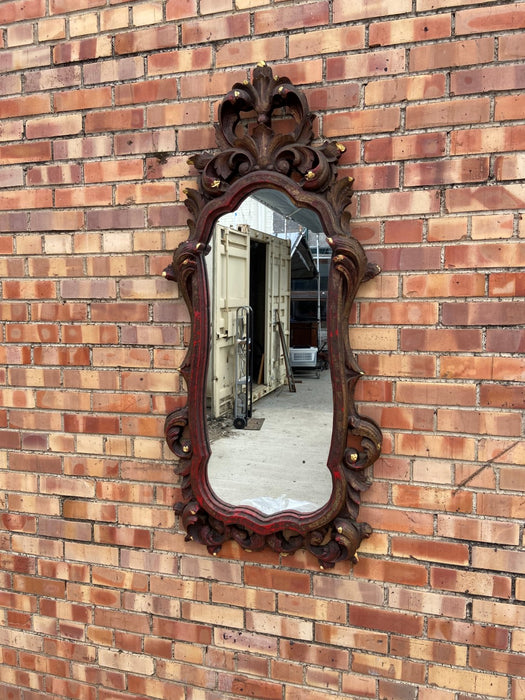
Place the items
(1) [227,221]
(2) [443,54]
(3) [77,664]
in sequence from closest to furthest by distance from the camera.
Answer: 1. (2) [443,54]
2. (1) [227,221]
3. (3) [77,664]

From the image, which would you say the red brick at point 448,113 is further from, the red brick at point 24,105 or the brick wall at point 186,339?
the red brick at point 24,105

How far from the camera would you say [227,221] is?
1.79 meters

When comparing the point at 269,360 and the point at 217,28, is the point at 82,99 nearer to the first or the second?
the point at 217,28

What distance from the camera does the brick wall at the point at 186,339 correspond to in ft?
5.05

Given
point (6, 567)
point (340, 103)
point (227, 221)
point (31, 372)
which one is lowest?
point (6, 567)

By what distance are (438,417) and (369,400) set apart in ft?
0.66

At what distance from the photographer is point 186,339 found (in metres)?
1.82

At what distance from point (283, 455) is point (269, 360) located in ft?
1.13

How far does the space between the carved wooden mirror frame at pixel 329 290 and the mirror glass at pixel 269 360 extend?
5 centimetres

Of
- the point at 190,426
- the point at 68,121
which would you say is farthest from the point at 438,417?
the point at 68,121

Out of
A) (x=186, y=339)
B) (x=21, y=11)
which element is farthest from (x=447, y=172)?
(x=21, y=11)

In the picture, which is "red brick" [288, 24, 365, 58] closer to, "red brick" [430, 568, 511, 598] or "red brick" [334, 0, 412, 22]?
"red brick" [334, 0, 412, 22]

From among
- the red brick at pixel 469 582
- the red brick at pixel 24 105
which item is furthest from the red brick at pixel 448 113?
the red brick at pixel 24 105

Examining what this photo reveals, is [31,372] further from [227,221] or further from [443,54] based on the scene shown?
[443,54]
